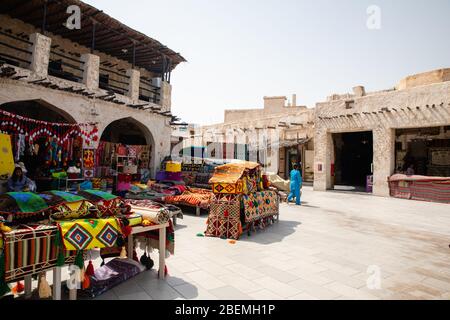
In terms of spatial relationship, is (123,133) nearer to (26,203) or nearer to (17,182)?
(17,182)

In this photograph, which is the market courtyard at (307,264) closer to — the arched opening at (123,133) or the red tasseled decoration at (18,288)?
the red tasseled decoration at (18,288)

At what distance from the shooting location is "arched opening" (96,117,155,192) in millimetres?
12328

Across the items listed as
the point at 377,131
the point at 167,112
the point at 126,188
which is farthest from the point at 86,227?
the point at 377,131

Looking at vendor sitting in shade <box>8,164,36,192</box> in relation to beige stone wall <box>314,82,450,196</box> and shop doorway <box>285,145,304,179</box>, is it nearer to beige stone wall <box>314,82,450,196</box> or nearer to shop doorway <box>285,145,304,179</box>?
beige stone wall <box>314,82,450,196</box>

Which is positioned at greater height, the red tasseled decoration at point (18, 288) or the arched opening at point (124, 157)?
the arched opening at point (124, 157)

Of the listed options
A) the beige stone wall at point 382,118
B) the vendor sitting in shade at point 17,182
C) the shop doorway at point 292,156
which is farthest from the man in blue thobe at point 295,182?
the shop doorway at point 292,156

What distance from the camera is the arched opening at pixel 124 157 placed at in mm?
12328

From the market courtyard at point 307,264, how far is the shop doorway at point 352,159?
14.6 m

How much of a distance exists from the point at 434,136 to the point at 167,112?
17.2m

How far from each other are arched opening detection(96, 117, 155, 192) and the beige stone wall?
35.6 feet

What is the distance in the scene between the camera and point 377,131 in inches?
631

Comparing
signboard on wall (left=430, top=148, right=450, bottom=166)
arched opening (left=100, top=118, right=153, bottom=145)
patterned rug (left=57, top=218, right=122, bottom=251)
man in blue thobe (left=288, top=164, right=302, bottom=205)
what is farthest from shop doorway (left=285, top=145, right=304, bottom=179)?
patterned rug (left=57, top=218, right=122, bottom=251)

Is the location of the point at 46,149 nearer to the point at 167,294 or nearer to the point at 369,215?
the point at 167,294

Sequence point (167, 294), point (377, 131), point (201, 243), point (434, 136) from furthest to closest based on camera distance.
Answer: point (434, 136) → point (377, 131) → point (201, 243) → point (167, 294)
